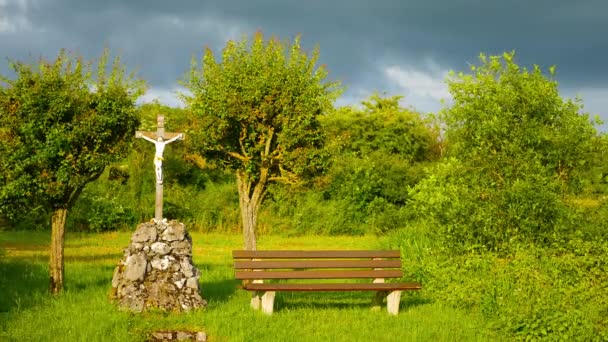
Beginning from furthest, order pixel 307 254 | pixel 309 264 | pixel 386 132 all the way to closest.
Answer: pixel 386 132 → pixel 307 254 → pixel 309 264

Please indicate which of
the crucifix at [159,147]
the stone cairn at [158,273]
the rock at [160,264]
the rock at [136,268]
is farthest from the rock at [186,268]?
the crucifix at [159,147]

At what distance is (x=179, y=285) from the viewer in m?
12.1

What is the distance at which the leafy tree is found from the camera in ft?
55.3

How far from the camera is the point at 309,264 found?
494 inches

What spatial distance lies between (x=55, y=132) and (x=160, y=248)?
3387mm

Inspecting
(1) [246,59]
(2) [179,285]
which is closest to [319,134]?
(1) [246,59]

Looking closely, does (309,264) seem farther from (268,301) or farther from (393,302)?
(393,302)

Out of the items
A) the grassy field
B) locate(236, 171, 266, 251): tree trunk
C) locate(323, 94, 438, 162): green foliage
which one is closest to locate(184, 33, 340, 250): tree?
locate(236, 171, 266, 251): tree trunk

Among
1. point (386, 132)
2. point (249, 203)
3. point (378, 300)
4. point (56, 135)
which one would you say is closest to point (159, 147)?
point (56, 135)

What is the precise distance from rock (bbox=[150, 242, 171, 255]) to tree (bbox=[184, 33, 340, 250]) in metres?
5.48

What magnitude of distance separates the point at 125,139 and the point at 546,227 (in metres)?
9.98

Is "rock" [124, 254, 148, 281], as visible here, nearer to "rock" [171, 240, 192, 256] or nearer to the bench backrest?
"rock" [171, 240, 192, 256]

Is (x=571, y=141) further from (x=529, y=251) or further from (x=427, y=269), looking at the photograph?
(x=427, y=269)

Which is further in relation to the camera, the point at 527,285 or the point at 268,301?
the point at 527,285
